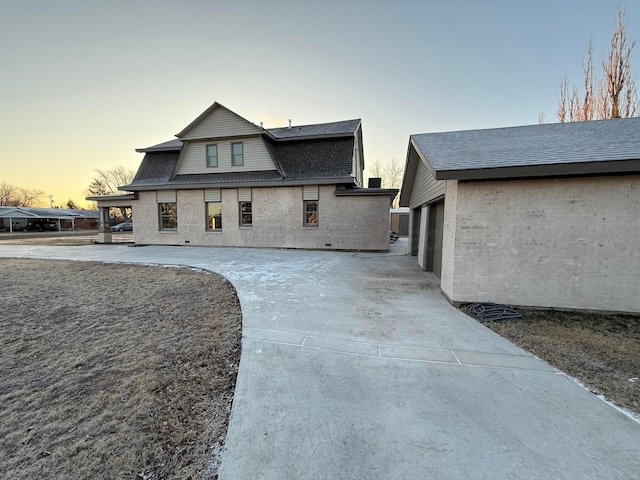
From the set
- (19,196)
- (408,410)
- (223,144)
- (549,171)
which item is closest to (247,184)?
(223,144)

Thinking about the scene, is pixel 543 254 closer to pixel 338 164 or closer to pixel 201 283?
→ pixel 201 283

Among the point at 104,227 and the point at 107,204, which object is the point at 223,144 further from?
the point at 104,227

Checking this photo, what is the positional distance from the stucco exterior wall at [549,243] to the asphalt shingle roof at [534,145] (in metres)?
0.42

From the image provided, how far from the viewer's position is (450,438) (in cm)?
192

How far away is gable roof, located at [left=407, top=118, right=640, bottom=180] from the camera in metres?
4.41

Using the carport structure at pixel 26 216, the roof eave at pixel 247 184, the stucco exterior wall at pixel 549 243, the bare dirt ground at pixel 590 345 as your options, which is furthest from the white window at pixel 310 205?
the carport structure at pixel 26 216

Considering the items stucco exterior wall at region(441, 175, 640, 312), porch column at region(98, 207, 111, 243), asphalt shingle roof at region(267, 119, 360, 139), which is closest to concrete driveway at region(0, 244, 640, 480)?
stucco exterior wall at region(441, 175, 640, 312)

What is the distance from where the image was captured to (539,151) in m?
5.17

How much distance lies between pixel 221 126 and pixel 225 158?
1.75 metres

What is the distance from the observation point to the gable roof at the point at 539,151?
441 cm

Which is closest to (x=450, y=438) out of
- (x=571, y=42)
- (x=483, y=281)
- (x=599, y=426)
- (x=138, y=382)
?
(x=599, y=426)

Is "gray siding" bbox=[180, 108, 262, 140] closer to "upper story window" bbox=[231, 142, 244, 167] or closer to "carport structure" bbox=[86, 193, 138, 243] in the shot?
"upper story window" bbox=[231, 142, 244, 167]

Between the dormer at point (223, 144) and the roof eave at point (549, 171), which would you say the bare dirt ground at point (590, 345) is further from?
the dormer at point (223, 144)

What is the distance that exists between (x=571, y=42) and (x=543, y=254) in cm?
1694
